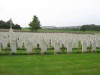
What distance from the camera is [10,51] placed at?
19.4 metres

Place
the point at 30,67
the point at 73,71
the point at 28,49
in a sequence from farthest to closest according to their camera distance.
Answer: the point at 28,49 → the point at 30,67 → the point at 73,71

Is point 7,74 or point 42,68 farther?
point 42,68

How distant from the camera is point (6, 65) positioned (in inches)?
538

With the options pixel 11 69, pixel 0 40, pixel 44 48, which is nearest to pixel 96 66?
pixel 11 69

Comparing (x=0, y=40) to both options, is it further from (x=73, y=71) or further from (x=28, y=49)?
(x=73, y=71)

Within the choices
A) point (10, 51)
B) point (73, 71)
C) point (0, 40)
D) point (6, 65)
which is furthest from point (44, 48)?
point (73, 71)

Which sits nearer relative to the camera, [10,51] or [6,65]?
[6,65]

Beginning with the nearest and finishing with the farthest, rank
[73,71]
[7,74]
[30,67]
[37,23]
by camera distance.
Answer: [7,74] < [73,71] < [30,67] < [37,23]

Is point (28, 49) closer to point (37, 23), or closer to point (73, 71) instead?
point (73, 71)

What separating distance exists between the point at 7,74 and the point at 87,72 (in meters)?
3.57

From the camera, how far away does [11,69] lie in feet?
40.9

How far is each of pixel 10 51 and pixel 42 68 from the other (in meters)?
7.09

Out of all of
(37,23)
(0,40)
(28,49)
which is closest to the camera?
(28,49)

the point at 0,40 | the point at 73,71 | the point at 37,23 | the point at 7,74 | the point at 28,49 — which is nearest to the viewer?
the point at 7,74
